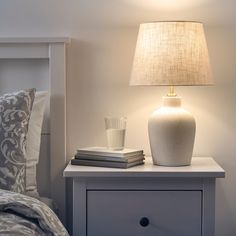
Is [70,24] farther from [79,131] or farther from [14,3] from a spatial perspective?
[79,131]

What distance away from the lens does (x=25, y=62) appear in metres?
2.22

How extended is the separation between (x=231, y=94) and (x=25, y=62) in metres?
0.89

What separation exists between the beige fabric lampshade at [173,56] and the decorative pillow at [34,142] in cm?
43

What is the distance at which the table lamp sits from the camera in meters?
1.89

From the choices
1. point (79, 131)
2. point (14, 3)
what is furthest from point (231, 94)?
point (14, 3)

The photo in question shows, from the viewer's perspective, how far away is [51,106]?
7.10ft

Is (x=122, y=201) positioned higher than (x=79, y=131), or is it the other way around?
(x=79, y=131)

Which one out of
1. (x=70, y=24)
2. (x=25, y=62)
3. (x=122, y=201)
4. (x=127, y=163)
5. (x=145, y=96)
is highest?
(x=70, y=24)

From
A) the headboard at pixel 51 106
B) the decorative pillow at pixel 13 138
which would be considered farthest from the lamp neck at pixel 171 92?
the decorative pillow at pixel 13 138

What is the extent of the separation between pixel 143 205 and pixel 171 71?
1.64 feet

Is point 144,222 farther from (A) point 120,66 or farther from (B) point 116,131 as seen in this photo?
(A) point 120,66

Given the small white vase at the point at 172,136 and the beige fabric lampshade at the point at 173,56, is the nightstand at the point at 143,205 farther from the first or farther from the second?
the beige fabric lampshade at the point at 173,56

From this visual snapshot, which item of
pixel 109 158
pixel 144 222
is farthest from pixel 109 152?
pixel 144 222

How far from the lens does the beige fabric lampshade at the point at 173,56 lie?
1.89 meters
